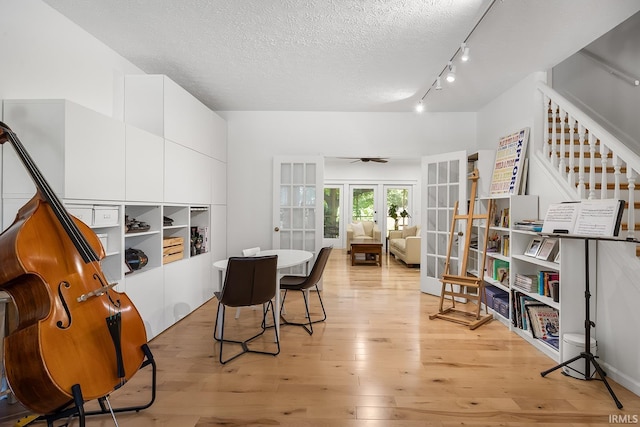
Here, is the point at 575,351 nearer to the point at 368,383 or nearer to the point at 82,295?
the point at 368,383

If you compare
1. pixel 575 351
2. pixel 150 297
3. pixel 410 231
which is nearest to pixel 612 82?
pixel 575 351

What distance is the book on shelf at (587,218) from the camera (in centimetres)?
210

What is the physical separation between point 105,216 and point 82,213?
0.20 meters

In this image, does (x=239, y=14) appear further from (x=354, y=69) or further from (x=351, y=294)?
(x=351, y=294)

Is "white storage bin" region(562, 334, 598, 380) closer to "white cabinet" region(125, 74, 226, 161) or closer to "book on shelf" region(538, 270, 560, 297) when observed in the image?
"book on shelf" region(538, 270, 560, 297)

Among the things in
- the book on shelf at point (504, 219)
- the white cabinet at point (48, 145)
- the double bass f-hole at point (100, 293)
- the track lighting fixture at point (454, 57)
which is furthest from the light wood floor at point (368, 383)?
the track lighting fixture at point (454, 57)

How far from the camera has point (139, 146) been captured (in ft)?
9.44

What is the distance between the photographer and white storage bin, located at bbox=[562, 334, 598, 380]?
7.97ft

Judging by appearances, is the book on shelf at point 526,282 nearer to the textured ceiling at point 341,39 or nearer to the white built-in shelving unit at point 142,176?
the textured ceiling at point 341,39

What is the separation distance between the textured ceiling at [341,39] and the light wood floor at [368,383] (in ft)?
9.03

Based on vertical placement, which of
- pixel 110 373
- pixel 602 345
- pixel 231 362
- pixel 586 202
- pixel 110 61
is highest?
pixel 110 61

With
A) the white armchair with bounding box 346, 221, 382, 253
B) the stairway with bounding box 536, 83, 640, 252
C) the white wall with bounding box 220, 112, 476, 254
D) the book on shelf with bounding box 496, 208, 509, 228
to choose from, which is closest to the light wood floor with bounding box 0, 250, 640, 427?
the book on shelf with bounding box 496, 208, 509, 228

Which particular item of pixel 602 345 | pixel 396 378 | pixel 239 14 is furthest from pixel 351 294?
pixel 239 14

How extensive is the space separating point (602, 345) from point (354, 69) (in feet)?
10.9
